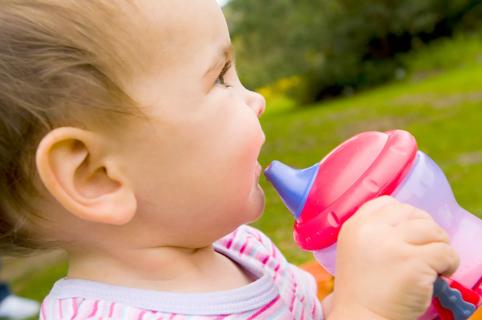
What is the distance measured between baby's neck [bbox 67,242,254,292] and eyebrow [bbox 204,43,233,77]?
0.24 m

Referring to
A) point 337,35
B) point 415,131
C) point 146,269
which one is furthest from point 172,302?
point 337,35

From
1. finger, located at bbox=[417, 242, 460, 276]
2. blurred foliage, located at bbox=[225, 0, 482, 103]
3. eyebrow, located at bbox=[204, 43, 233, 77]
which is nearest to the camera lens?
finger, located at bbox=[417, 242, 460, 276]

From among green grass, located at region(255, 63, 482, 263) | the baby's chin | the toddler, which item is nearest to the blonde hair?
the toddler

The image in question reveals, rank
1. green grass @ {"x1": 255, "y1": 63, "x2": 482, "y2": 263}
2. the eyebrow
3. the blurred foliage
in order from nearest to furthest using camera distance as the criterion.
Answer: the eyebrow < green grass @ {"x1": 255, "y1": 63, "x2": 482, "y2": 263} < the blurred foliage

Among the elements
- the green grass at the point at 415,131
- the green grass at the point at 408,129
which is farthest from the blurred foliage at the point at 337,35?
the green grass at the point at 415,131

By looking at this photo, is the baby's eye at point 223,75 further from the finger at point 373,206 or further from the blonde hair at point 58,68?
the finger at point 373,206

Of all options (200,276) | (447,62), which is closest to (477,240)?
(200,276)

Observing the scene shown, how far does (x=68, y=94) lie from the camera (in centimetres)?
82

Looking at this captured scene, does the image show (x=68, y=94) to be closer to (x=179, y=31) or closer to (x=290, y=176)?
(x=179, y=31)

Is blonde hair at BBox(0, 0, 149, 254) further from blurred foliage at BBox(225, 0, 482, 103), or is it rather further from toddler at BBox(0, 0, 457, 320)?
blurred foliage at BBox(225, 0, 482, 103)

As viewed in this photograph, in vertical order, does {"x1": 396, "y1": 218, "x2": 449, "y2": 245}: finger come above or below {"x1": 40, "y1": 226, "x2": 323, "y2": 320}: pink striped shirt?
above

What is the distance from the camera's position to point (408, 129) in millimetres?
6273

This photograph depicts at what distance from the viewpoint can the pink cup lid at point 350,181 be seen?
0.89m

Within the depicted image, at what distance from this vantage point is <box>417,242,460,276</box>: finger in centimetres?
80
